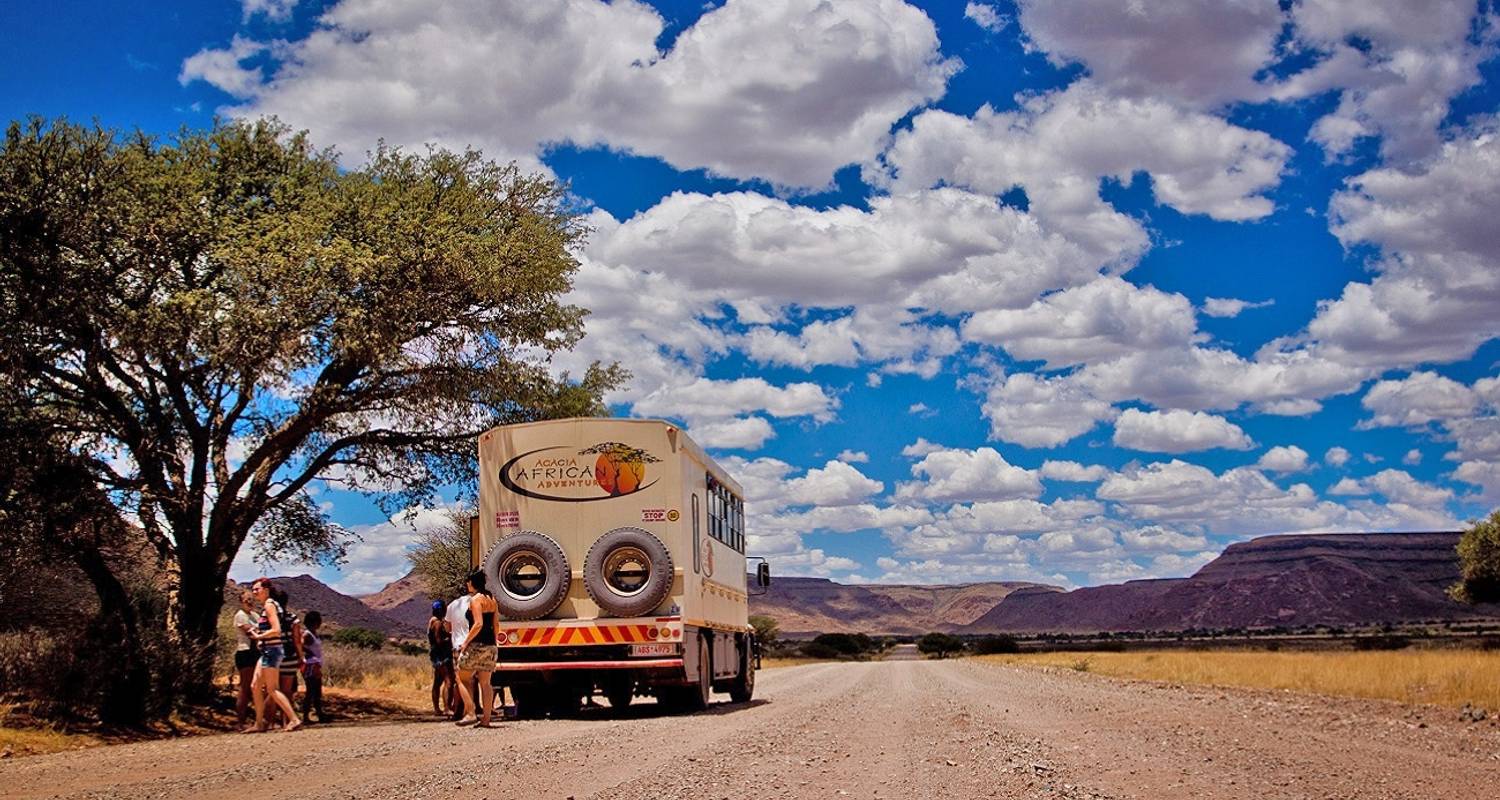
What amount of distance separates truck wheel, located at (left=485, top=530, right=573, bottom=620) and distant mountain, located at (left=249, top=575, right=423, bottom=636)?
259 feet

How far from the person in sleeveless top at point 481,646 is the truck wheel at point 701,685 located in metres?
3.68

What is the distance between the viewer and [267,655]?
1627 cm

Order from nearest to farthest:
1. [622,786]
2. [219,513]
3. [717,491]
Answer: [622,786]
[219,513]
[717,491]

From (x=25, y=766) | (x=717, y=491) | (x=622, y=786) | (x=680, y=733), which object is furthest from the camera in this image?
(x=717, y=491)

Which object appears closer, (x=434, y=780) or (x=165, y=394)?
(x=434, y=780)

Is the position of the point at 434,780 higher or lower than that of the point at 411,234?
lower

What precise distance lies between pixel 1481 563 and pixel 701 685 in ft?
169

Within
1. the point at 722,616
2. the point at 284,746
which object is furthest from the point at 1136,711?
the point at 284,746

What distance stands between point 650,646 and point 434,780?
778 cm

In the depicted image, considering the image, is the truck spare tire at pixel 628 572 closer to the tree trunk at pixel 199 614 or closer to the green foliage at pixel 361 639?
the tree trunk at pixel 199 614

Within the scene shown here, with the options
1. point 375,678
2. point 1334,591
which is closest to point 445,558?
point 375,678

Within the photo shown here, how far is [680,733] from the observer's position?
14.9 metres

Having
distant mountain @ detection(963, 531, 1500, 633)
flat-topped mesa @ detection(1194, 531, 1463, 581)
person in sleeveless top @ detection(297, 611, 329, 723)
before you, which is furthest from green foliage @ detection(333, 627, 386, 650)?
flat-topped mesa @ detection(1194, 531, 1463, 581)

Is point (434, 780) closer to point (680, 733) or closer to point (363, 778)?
point (363, 778)
